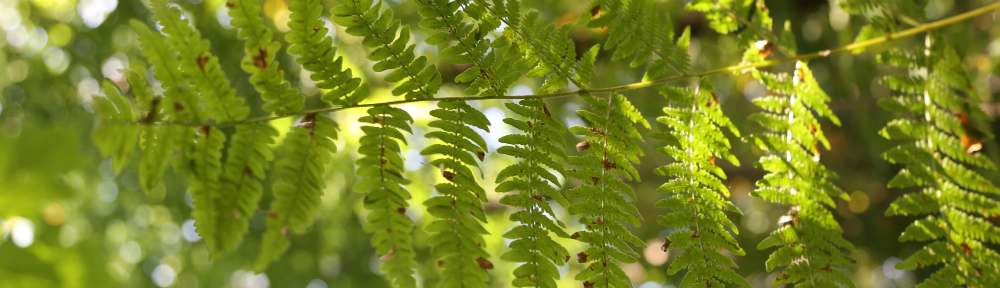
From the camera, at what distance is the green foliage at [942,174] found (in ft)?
2.69

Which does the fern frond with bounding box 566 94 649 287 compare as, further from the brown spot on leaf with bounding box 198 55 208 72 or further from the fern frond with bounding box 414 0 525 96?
the brown spot on leaf with bounding box 198 55 208 72

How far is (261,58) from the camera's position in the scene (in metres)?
0.72

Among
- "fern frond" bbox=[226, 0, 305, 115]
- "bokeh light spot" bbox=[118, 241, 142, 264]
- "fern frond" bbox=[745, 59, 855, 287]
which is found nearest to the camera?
Result: "fern frond" bbox=[226, 0, 305, 115]

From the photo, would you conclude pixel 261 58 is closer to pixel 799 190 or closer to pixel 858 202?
pixel 799 190

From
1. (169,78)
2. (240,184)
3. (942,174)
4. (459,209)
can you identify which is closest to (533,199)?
(459,209)

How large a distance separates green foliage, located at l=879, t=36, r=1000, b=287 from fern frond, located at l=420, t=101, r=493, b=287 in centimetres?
72

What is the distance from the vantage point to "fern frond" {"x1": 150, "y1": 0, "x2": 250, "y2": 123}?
0.67 m

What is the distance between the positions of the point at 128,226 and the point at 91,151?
852 mm

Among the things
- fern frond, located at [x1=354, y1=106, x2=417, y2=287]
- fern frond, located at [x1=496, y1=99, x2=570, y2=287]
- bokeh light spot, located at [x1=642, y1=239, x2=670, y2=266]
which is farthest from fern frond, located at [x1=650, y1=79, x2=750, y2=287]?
bokeh light spot, located at [x1=642, y1=239, x2=670, y2=266]

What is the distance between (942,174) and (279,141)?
255 centimetres

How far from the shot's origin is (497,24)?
2.62 ft

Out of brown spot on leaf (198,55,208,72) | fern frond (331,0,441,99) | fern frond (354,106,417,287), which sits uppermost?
fern frond (331,0,441,99)

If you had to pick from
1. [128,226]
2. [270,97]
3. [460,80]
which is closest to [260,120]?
[270,97]

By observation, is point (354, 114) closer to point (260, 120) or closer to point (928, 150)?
point (260, 120)
